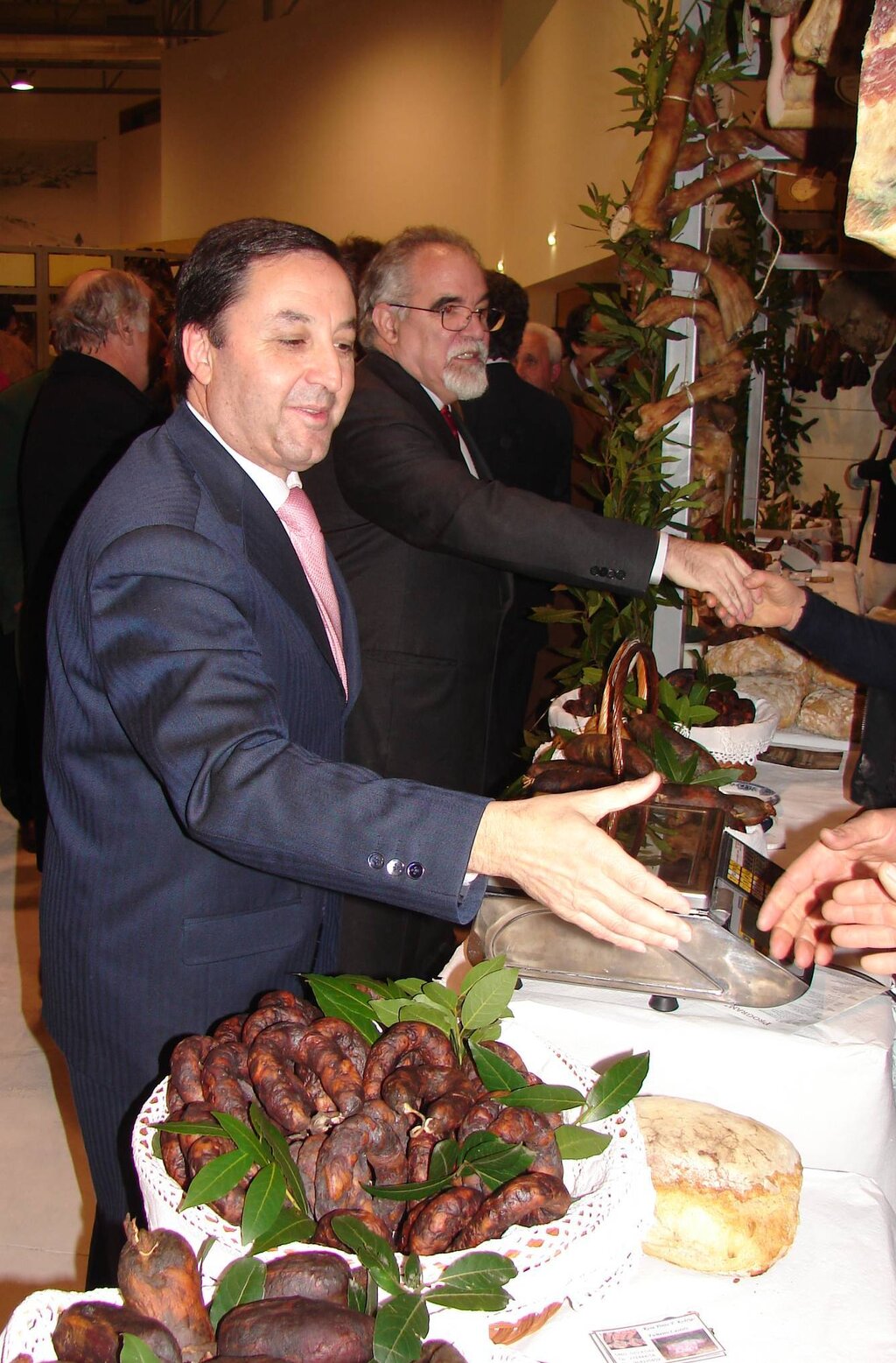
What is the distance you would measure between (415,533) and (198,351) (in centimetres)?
99

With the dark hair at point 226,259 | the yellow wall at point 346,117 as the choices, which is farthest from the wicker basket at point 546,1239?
the yellow wall at point 346,117

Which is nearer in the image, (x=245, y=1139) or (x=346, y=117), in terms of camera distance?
(x=245, y=1139)

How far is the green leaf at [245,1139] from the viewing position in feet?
2.76

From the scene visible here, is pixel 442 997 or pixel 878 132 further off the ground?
pixel 878 132

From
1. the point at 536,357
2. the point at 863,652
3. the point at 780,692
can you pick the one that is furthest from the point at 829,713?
the point at 536,357

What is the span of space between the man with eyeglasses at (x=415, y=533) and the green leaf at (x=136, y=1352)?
1687 millimetres

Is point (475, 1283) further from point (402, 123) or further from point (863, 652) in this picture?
point (402, 123)

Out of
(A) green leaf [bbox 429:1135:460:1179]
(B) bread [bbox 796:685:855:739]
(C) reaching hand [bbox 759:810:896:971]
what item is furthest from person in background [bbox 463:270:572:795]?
(A) green leaf [bbox 429:1135:460:1179]

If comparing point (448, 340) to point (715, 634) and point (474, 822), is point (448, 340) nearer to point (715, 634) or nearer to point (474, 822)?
point (715, 634)

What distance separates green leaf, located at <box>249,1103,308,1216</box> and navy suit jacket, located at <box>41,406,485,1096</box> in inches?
10.5

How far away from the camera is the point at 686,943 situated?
135 centimetres

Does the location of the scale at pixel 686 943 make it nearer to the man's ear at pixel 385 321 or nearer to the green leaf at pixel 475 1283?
the green leaf at pixel 475 1283

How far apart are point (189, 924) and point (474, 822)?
0.43 metres

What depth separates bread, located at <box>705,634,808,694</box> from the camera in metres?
2.89
